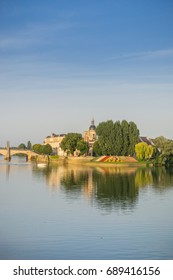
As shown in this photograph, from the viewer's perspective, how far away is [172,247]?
6.88m

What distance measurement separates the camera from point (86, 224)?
8.72m

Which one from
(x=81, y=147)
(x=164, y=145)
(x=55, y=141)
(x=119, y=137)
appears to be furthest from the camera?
(x=55, y=141)

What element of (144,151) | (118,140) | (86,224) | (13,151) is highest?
(118,140)

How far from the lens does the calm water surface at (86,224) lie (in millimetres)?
6664

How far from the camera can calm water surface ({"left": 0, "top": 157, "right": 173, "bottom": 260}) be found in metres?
6.66

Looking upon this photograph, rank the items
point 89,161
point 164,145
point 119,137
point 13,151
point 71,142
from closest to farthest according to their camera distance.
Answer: point 164,145, point 119,137, point 89,161, point 71,142, point 13,151

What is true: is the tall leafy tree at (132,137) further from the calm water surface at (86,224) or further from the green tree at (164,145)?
the calm water surface at (86,224)

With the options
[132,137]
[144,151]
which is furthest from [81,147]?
[144,151]

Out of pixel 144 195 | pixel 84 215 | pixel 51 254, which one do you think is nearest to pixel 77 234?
pixel 51 254

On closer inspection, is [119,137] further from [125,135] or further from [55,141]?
[55,141]

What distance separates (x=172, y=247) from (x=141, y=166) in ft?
78.9

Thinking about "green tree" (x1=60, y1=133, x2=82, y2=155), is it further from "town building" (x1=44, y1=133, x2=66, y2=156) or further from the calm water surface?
the calm water surface

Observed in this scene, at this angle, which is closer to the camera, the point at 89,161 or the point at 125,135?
the point at 125,135
